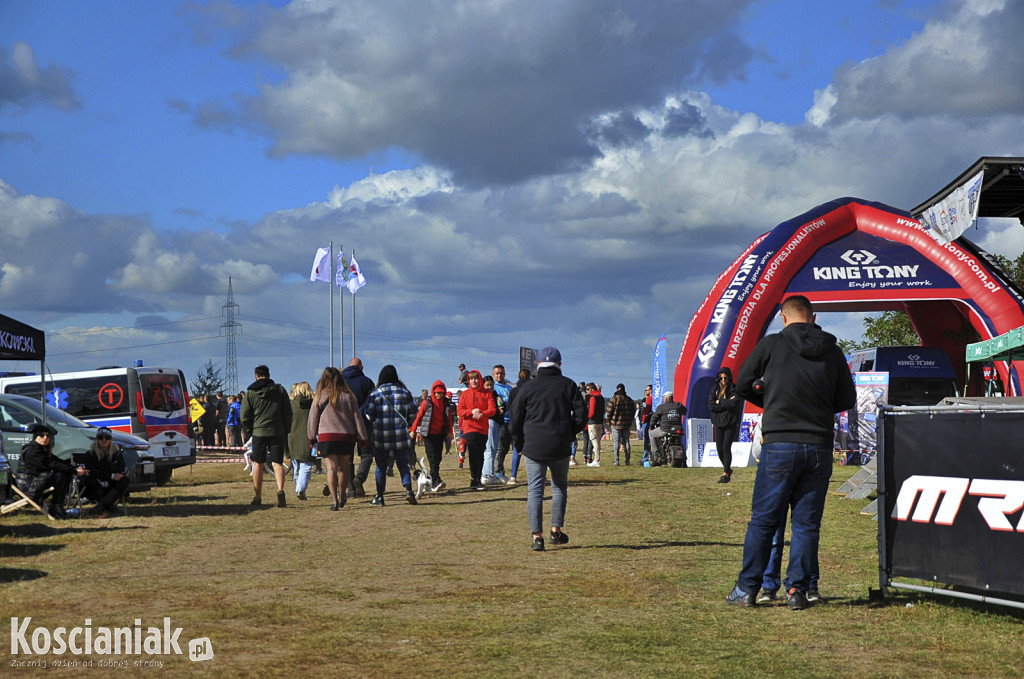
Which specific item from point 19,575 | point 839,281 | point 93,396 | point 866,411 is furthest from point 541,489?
point 839,281

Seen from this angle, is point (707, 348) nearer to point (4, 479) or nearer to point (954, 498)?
point (4, 479)

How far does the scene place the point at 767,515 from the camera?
22.7ft

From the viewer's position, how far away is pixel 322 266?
45.8 meters

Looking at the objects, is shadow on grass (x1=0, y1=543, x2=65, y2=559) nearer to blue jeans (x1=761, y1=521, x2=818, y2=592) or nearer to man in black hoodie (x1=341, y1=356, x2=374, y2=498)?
man in black hoodie (x1=341, y1=356, x2=374, y2=498)

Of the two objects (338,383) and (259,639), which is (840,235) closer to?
(338,383)

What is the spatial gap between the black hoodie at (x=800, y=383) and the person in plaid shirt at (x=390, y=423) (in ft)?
26.2

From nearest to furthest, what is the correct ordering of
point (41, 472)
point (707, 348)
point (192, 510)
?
point (41, 472), point (192, 510), point (707, 348)

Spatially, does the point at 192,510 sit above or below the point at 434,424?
below

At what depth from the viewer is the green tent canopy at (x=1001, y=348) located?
13.8 metres

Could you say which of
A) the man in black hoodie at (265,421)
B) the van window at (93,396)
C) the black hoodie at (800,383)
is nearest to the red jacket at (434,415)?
the man in black hoodie at (265,421)

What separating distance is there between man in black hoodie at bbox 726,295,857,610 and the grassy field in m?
0.42

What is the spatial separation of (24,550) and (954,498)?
28.3 ft

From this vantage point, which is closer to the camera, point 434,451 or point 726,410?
point 434,451

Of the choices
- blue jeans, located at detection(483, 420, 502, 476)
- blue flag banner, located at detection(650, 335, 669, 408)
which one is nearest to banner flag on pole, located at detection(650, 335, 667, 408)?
blue flag banner, located at detection(650, 335, 669, 408)
